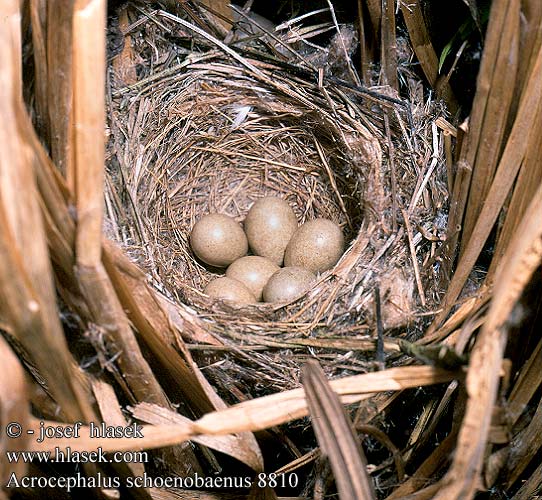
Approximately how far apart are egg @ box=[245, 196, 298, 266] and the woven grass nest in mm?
97

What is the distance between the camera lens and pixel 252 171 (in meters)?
1.77

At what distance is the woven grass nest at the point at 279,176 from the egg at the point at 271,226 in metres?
0.10

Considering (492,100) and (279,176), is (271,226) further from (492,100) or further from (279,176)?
(492,100)

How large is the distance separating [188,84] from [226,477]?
0.90m

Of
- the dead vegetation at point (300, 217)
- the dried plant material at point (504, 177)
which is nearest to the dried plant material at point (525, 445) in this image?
the dead vegetation at point (300, 217)

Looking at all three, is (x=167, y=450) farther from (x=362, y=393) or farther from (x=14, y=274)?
(x=14, y=274)

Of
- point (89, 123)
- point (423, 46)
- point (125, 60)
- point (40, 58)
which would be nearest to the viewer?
point (89, 123)

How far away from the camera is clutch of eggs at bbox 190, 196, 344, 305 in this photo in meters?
1.48

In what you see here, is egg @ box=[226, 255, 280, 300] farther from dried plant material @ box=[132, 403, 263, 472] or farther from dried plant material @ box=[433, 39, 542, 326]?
dried plant material @ box=[132, 403, 263, 472]

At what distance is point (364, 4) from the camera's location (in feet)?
4.38

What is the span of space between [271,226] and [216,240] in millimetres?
153

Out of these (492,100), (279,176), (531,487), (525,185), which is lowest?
(531,487)

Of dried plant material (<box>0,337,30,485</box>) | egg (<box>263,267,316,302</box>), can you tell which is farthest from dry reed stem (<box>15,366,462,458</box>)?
egg (<box>263,267,316,302</box>)

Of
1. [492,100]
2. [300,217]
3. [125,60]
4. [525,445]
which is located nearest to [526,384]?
[525,445]
